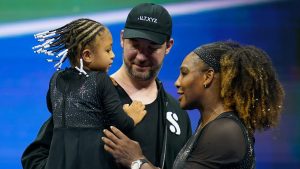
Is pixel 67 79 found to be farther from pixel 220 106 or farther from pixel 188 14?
pixel 188 14

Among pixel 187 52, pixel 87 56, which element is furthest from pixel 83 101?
pixel 187 52

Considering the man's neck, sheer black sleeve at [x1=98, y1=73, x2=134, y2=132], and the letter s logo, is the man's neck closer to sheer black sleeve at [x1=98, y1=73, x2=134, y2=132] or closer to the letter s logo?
the letter s logo

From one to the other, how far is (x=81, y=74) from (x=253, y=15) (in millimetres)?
1671

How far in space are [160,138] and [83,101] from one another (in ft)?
1.39

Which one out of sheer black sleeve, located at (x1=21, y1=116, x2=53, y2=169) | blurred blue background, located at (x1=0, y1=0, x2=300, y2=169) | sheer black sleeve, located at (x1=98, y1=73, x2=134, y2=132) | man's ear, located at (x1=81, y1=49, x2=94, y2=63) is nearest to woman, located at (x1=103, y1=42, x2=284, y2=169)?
sheer black sleeve, located at (x1=98, y1=73, x2=134, y2=132)

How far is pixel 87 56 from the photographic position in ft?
7.42

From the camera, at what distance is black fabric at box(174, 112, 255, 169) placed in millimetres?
1806

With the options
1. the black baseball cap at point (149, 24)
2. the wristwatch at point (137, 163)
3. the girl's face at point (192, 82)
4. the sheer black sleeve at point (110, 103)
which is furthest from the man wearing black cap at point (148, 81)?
the girl's face at point (192, 82)

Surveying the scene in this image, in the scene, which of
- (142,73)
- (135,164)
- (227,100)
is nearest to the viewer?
(227,100)

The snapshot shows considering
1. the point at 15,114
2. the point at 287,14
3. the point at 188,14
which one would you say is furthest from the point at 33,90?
the point at 287,14

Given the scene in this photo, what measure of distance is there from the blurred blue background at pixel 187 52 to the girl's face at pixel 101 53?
3.88ft

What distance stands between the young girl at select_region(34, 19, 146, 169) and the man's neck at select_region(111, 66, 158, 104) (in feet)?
0.92

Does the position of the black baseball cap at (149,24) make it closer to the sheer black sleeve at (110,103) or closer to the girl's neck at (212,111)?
the sheer black sleeve at (110,103)

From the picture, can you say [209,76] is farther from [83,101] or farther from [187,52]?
[187,52]
